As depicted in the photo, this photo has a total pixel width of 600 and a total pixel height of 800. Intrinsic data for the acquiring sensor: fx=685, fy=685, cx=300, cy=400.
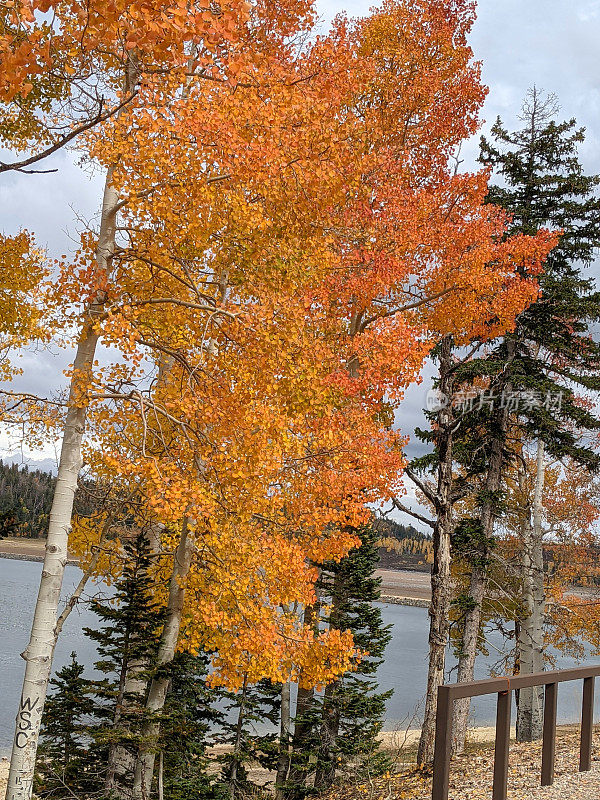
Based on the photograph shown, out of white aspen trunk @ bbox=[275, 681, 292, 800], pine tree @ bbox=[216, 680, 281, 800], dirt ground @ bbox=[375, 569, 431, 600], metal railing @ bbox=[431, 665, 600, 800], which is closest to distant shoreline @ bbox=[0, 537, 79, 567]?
dirt ground @ bbox=[375, 569, 431, 600]

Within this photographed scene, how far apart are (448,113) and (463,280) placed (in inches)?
154

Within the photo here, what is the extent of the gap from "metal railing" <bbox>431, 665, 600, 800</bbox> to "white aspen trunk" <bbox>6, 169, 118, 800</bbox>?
3727mm

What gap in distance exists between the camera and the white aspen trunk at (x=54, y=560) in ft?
21.6

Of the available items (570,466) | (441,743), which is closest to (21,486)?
(570,466)

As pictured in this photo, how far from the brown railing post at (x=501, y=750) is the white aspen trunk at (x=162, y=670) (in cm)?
535

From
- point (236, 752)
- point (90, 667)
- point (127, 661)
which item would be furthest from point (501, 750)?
point (90, 667)

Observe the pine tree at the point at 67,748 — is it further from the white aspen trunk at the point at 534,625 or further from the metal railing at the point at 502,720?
the white aspen trunk at the point at 534,625

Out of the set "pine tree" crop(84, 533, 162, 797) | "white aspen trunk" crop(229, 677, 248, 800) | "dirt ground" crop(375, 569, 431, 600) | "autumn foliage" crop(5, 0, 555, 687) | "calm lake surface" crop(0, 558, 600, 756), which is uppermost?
"autumn foliage" crop(5, 0, 555, 687)

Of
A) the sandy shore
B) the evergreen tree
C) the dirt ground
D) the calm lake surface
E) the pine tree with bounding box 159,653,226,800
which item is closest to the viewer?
the pine tree with bounding box 159,653,226,800

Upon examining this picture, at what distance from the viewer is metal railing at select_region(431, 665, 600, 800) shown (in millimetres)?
6004

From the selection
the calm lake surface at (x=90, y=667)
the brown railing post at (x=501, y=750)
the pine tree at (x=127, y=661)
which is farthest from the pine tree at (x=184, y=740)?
the brown railing post at (x=501, y=750)

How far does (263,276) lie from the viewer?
8.56m

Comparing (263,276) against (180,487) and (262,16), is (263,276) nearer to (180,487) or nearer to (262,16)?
(180,487)

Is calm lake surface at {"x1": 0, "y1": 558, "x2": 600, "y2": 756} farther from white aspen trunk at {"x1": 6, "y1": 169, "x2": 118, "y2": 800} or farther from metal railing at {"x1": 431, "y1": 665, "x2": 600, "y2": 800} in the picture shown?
white aspen trunk at {"x1": 6, "y1": 169, "x2": 118, "y2": 800}
